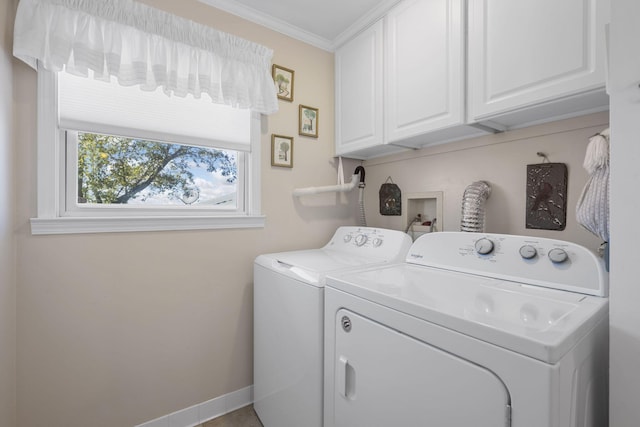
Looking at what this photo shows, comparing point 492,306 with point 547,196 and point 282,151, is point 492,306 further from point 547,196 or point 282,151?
point 282,151

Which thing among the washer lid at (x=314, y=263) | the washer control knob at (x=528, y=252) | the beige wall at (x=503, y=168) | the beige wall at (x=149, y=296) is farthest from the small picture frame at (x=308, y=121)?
the washer control knob at (x=528, y=252)

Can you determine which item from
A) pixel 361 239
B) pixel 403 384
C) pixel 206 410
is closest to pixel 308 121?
pixel 361 239

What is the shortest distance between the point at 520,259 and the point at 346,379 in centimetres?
78

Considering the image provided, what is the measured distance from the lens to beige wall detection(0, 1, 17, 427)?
1.11 m

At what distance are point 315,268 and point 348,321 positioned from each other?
35 centimetres

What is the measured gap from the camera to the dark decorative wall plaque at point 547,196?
1.29 m

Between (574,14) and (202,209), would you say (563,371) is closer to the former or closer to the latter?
(574,14)

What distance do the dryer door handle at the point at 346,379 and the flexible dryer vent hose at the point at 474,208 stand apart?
89 cm

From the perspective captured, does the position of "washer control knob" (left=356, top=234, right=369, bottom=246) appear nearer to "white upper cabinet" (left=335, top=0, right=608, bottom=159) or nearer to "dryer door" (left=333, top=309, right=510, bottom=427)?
"white upper cabinet" (left=335, top=0, right=608, bottom=159)

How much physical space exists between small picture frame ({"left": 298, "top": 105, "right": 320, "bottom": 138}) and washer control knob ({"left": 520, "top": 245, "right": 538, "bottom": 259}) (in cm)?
145

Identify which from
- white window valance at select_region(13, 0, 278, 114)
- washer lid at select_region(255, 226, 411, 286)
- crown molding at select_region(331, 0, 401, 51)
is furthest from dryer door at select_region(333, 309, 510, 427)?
crown molding at select_region(331, 0, 401, 51)

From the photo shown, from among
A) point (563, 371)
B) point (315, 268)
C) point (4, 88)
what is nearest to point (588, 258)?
point (563, 371)

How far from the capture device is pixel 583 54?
39.4 inches

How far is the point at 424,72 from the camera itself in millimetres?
1481
